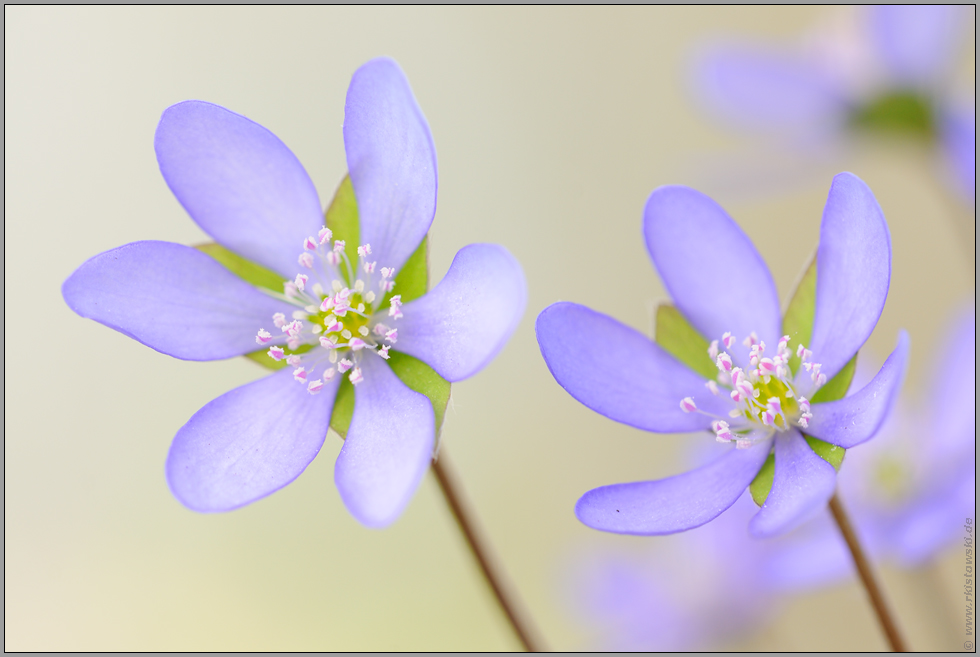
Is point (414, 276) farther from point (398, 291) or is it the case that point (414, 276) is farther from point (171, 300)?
point (171, 300)

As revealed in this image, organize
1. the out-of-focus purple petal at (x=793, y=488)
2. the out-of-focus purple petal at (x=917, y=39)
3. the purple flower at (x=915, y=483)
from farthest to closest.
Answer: the out-of-focus purple petal at (x=917, y=39) < the purple flower at (x=915, y=483) < the out-of-focus purple petal at (x=793, y=488)

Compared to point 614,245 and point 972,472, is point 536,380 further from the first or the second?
point 972,472

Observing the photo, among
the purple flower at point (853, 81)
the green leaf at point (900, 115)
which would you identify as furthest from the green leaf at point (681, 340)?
the green leaf at point (900, 115)

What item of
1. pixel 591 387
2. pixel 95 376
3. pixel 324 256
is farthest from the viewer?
pixel 95 376

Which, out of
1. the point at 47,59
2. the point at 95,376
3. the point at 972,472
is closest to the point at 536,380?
the point at 95,376

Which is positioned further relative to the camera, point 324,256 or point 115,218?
point 115,218

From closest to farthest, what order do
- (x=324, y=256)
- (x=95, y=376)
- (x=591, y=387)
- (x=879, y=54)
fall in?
(x=591, y=387) → (x=324, y=256) → (x=879, y=54) → (x=95, y=376)

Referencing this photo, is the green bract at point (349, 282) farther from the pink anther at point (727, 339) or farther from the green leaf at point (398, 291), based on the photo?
the pink anther at point (727, 339)
